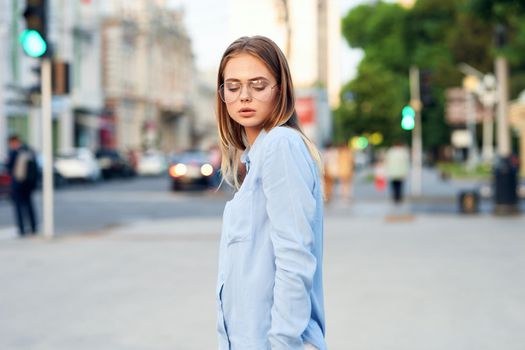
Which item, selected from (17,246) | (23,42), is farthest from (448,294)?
(23,42)

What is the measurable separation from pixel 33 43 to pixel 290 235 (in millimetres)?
11611

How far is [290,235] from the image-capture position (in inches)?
94.9

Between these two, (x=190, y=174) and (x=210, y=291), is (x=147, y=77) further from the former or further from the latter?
(x=210, y=291)

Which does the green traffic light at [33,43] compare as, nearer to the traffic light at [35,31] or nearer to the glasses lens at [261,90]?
the traffic light at [35,31]

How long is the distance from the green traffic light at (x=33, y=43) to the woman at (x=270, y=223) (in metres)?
11.2

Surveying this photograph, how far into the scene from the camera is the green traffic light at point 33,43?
1330cm

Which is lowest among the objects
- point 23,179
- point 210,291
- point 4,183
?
point 210,291

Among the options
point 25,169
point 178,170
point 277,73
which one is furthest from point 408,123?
point 277,73

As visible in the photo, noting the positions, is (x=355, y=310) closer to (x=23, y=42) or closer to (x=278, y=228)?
(x=278, y=228)

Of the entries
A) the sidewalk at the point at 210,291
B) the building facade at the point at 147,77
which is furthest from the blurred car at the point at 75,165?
the sidewalk at the point at 210,291

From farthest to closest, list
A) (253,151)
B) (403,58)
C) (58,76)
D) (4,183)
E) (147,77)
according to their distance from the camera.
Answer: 1. (403,58)
2. (147,77)
3. (4,183)
4. (58,76)
5. (253,151)

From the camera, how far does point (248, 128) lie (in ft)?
8.91

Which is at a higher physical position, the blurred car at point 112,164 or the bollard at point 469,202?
the blurred car at point 112,164

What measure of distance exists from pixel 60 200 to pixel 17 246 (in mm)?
13872
